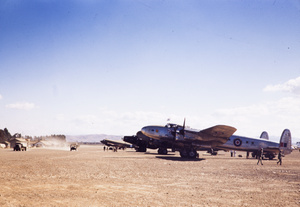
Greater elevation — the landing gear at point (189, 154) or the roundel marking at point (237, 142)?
the roundel marking at point (237, 142)

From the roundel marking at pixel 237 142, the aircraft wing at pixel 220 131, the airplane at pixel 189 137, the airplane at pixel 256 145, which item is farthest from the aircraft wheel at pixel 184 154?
the roundel marking at pixel 237 142

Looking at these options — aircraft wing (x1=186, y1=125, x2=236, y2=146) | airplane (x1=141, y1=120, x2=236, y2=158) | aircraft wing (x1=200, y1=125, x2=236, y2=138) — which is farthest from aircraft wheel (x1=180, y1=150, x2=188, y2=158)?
aircraft wing (x1=200, y1=125, x2=236, y2=138)

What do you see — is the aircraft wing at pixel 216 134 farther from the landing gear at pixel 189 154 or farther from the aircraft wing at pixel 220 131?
the landing gear at pixel 189 154

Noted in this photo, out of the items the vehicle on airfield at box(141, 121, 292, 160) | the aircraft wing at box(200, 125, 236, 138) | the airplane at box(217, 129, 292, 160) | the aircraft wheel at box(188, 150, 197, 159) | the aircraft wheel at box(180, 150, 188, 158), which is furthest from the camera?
the airplane at box(217, 129, 292, 160)

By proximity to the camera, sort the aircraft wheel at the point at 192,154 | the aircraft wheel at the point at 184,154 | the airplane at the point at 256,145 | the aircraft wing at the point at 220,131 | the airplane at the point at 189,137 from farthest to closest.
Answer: the airplane at the point at 256,145 < the aircraft wheel at the point at 184,154 < the aircraft wheel at the point at 192,154 < the airplane at the point at 189,137 < the aircraft wing at the point at 220,131

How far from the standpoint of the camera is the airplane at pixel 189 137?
2723cm

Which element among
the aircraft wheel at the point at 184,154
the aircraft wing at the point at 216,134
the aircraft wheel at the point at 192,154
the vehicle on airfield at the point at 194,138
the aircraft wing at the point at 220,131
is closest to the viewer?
the aircraft wing at the point at 220,131

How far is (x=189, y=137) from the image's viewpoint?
28250mm

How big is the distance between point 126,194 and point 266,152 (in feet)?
109

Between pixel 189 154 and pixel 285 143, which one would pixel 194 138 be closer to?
pixel 189 154

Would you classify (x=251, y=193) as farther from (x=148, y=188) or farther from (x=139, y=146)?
(x=139, y=146)

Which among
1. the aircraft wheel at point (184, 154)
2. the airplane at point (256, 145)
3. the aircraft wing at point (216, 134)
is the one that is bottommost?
the aircraft wheel at point (184, 154)

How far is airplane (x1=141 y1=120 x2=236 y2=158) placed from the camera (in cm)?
2723

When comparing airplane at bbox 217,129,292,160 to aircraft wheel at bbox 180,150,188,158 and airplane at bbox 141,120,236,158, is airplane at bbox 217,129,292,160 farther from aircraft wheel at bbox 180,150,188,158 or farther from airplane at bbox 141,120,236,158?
aircraft wheel at bbox 180,150,188,158
